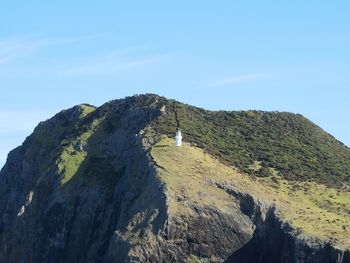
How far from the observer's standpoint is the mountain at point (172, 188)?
101 m

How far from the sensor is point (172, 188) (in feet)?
341

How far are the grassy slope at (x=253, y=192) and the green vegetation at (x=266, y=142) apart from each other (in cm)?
347

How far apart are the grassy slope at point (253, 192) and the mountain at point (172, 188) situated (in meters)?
0.19

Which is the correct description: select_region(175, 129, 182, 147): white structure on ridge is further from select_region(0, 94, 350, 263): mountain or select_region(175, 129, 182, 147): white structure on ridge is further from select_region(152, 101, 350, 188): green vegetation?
select_region(152, 101, 350, 188): green vegetation

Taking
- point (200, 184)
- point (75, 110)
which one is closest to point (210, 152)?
point (200, 184)

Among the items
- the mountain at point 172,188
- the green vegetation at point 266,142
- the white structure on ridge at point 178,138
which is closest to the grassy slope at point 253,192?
the mountain at point 172,188

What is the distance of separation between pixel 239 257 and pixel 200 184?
1117 cm

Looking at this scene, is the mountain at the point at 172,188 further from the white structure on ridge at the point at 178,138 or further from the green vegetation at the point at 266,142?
the white structure on ridge at the point at 178,138

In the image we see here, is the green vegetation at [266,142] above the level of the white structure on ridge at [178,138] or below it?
above

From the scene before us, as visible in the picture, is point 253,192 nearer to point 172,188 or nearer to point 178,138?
point 172,188

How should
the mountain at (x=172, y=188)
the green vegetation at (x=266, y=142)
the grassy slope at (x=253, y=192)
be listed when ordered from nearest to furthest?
the mountain at (x=172, y=188)
the grassy slope at (x=253, y=192)
the green vegetation at (x=266, y=142)

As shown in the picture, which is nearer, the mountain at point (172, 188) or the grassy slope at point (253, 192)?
the mountain at point (172, 188)

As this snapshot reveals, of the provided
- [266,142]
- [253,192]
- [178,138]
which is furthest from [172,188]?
[266,142]

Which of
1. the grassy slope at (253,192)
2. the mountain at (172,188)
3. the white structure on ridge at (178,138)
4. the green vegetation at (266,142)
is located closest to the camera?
the mountain at (172,188)
